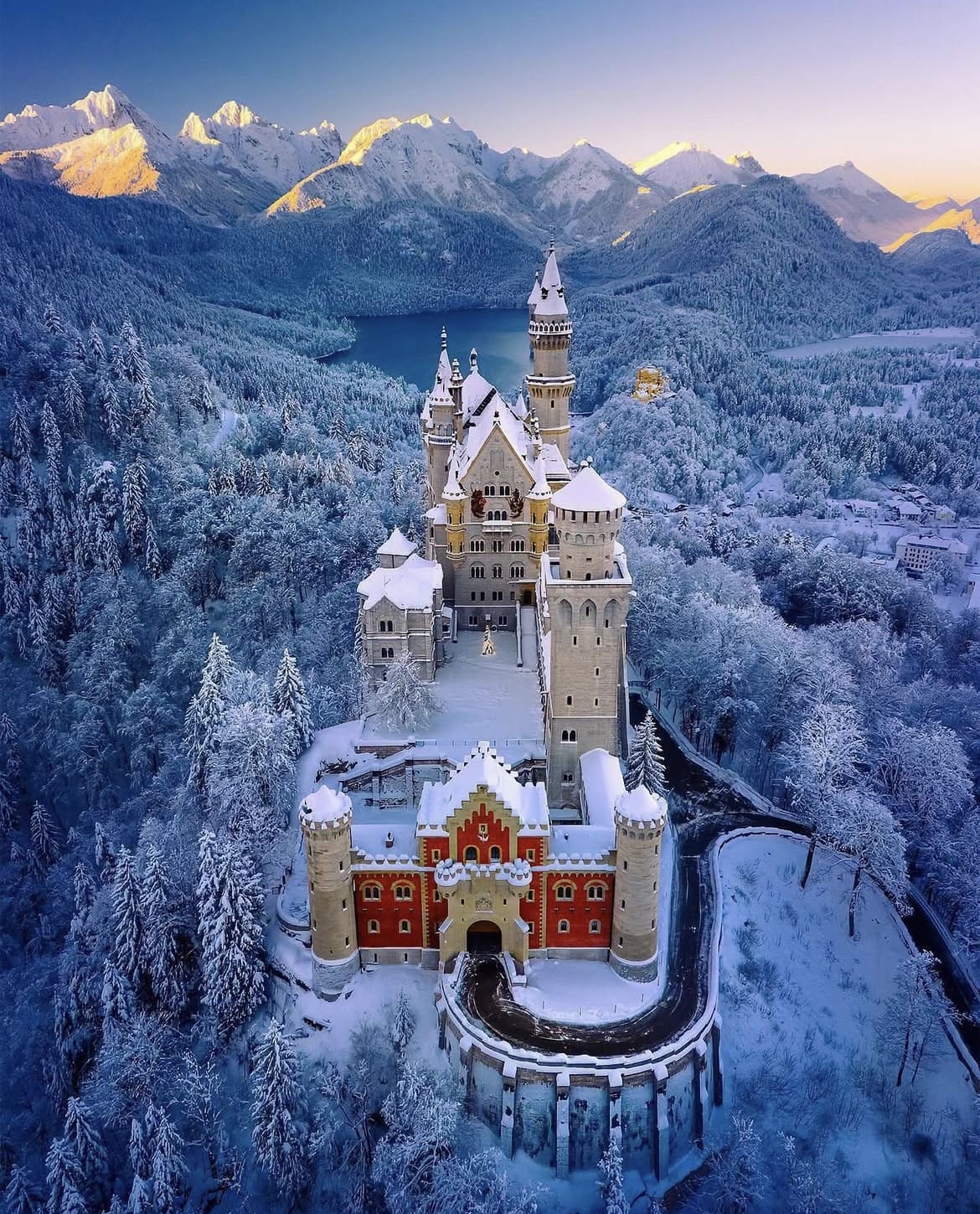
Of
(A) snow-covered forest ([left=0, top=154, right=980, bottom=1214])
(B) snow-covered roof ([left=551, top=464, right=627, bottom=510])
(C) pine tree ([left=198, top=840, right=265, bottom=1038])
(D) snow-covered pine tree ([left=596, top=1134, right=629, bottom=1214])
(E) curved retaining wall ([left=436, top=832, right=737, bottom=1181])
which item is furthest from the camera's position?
(B) snow-covered roof ([left=551, top=464, right=627, bottom=510])

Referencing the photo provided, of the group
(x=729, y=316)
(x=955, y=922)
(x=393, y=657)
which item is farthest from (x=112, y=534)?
(x=729, y=316)

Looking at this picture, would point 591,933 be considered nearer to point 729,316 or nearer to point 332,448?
point 332,448

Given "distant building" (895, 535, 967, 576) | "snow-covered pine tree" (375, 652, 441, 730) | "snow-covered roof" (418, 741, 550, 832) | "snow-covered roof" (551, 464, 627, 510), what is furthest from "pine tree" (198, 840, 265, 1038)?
"distant building" (895, 535, 967, 576)

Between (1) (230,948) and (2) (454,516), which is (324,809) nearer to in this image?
(1) (230,948)

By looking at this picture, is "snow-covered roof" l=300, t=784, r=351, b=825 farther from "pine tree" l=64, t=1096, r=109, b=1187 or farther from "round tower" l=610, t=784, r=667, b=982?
"pine tree" l=64, t=1096, r=109, b=1187

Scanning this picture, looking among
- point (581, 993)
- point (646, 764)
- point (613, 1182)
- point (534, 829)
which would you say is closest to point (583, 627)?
point (646, 764)
